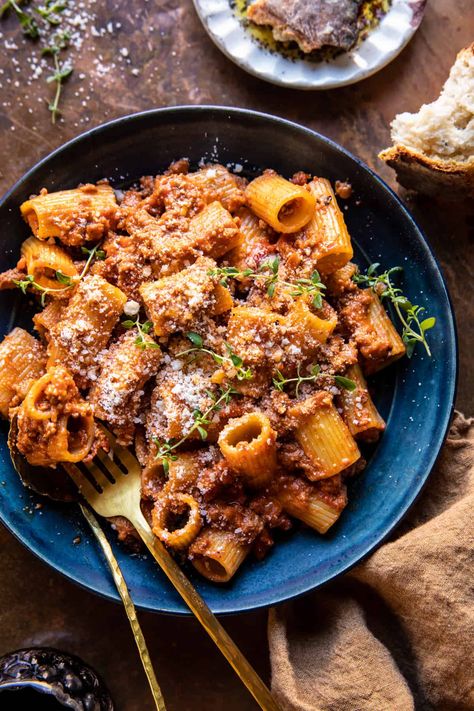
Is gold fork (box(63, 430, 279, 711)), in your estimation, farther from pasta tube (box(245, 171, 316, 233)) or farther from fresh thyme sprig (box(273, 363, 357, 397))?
pasta tube (box(245, 171, 316, 233))

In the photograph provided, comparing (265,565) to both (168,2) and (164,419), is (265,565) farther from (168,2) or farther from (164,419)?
(168,2)

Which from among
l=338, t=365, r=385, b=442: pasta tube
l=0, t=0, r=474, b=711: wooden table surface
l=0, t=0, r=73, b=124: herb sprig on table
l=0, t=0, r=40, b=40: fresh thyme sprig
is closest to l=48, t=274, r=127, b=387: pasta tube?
l=338, t=365, r=385, b=442: pasta tube

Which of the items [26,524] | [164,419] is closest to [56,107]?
[164,419]

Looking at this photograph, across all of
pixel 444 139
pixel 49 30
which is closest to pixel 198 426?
pixel 444 139

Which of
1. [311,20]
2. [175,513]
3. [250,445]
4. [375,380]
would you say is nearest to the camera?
[250,445]

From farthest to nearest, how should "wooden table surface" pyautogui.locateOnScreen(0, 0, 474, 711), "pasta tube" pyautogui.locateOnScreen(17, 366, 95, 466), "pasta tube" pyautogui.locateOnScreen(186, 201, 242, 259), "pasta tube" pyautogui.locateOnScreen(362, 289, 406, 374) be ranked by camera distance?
1. "wooden table surface" pyautogui.locateOnScreen(0, 0, 474, 711)
2. "pasta tube" pyautogui.locateOnScreen(362, 289, 406, 374)
3. "pasta tube" pyautogui.locateOnScreen(186, 201, 242, 259)
4. "pasta tube" pyautogui.locateOnScreen(17, 366, 95, 466)

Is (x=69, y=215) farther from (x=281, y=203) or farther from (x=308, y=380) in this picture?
(x=308, y=380)

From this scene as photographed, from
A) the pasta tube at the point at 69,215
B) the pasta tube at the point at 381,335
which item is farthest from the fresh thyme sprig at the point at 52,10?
Result: the pasta tube at the point at 381,335
